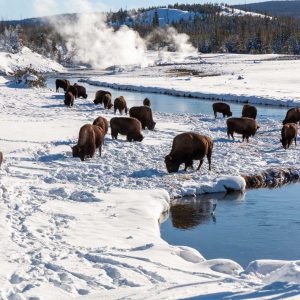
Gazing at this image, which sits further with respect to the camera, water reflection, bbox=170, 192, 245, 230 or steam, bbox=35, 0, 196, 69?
steam, bbox=35, 0, 196, 69

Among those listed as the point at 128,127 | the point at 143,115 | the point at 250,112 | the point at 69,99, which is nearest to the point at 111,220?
the point at 128,127

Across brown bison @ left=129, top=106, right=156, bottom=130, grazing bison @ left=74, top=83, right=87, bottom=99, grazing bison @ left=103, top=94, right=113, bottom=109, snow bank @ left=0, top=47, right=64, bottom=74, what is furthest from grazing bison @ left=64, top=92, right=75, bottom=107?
snow bank @ left=0, top=47, right=64, bottom=74

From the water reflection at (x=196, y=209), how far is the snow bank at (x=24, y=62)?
6421 centimetres

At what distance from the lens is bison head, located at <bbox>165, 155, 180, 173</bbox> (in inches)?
609

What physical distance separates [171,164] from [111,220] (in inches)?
197

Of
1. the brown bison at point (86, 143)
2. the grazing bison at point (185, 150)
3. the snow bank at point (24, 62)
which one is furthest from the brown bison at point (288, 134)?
the snow bank at point (24, 62)

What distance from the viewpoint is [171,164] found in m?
15.5

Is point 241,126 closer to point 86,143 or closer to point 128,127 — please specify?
point 128,127

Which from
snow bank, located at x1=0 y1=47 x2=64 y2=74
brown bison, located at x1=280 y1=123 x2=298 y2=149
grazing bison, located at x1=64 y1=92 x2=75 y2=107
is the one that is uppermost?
snow bank, located at x1=0 y1=47 x2=64 y2=74

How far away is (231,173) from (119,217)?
18.5 feet

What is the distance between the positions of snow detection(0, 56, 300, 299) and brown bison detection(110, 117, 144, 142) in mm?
460

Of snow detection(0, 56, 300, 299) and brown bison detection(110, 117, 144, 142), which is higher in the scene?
brown bison detection(110, 117, 144, 142)

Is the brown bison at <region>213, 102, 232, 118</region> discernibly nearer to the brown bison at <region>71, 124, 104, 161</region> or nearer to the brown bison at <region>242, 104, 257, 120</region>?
the brown bison at <region>242, 104, 257, 120</region>

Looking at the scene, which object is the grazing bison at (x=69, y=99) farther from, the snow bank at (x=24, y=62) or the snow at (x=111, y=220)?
the snow bank at (x=24, y=62)
